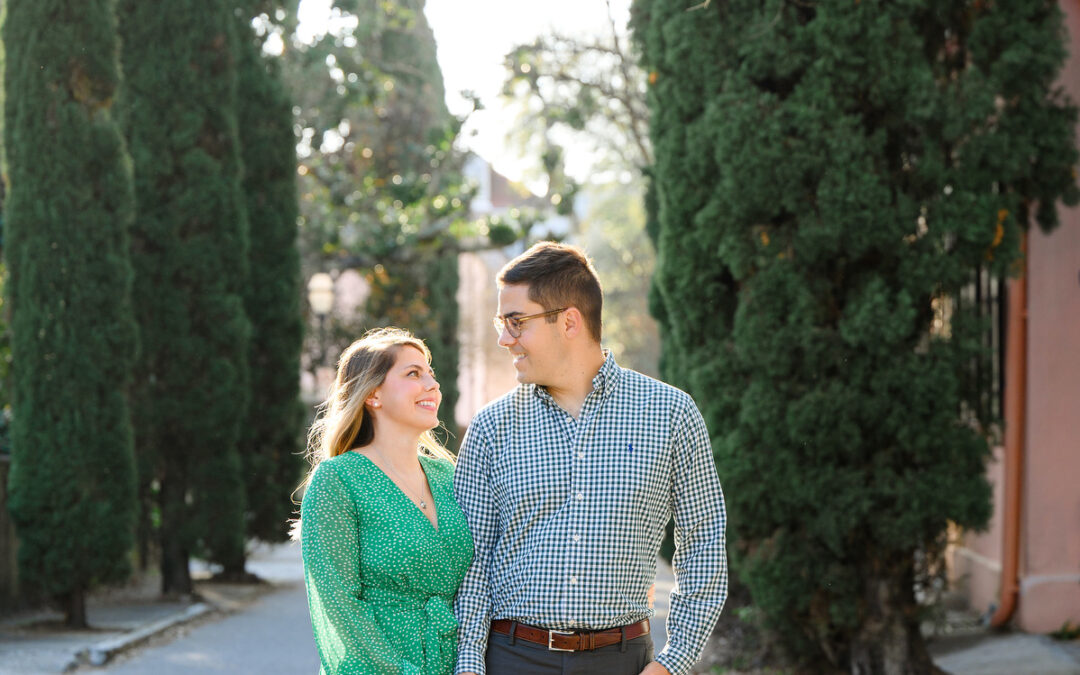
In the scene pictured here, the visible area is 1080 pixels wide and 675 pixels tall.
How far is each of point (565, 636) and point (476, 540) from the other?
1.23 feet

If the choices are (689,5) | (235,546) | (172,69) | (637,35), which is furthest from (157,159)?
(689,5)

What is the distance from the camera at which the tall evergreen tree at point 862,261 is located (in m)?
7.34

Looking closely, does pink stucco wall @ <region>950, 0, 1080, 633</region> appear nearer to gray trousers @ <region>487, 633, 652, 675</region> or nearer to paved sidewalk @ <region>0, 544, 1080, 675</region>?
paved sidewalk @ <region>0, 544, 1080, 675</region>

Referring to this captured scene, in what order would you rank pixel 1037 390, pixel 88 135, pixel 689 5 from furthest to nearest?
pixel 88 135 < pixel 1037 390 < pixel 689 5

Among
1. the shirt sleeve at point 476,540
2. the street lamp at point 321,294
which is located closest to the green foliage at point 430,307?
the street lamp at point 321,294

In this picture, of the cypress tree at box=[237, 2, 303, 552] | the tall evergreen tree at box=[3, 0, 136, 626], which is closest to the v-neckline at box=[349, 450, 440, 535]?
the tall evergreen tree at box=[3, 0, 136, 626]

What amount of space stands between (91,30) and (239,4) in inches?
135

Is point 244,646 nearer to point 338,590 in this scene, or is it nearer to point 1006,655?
point 1006,655

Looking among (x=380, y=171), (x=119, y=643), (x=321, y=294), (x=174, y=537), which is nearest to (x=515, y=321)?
(x=119, y=643)

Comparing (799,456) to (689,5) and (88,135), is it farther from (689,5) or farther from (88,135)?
(88,135)

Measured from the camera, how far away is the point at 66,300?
36.2 feet

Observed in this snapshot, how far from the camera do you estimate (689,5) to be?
8062mm

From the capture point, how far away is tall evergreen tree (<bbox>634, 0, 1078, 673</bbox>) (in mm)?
7336

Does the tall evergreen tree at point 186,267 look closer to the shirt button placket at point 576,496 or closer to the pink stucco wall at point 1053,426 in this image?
the pink stucco wall at point 1053,426
